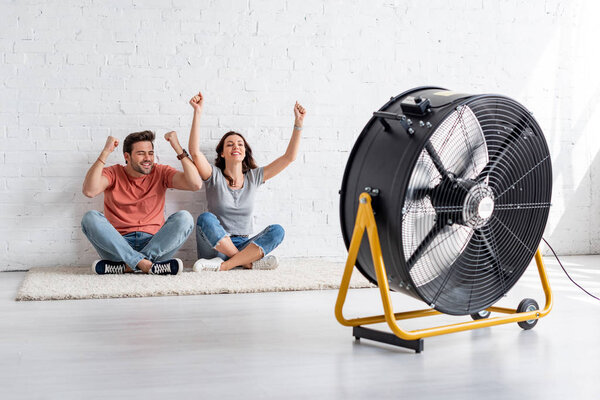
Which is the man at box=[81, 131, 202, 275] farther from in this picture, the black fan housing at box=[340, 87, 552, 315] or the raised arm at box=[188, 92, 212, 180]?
the black fan housing at box=[340, 87, 552, 315]

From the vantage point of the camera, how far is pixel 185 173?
4613mm

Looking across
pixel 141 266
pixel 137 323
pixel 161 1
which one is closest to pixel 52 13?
pixel 161 1

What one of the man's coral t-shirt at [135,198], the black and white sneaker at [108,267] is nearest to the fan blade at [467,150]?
the black and white sneaker at [108,267]

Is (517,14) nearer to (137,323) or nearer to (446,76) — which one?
(446,76)

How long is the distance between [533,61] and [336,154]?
165cm

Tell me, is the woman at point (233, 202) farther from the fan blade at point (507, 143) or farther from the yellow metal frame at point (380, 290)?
the fan blade at point (507, 143)

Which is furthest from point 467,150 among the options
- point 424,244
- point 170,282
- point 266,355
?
point 170,282

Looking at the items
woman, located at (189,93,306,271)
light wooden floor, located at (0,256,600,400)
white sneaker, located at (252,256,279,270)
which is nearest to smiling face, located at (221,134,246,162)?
woman, located at (189,93,306,271)

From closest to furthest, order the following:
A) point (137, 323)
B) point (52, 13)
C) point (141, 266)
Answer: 1. point (137, 323)
2. point (141, 266)
3. point (52, 13)

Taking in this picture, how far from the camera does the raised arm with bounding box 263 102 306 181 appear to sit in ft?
15.8

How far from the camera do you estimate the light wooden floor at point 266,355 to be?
6.86 ft

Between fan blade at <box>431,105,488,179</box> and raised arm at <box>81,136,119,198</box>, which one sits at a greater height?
fan blade at <box>431,105,488,179</box>

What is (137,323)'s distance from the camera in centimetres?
301

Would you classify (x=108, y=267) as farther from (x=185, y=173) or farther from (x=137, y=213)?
(x=185, y=173)
